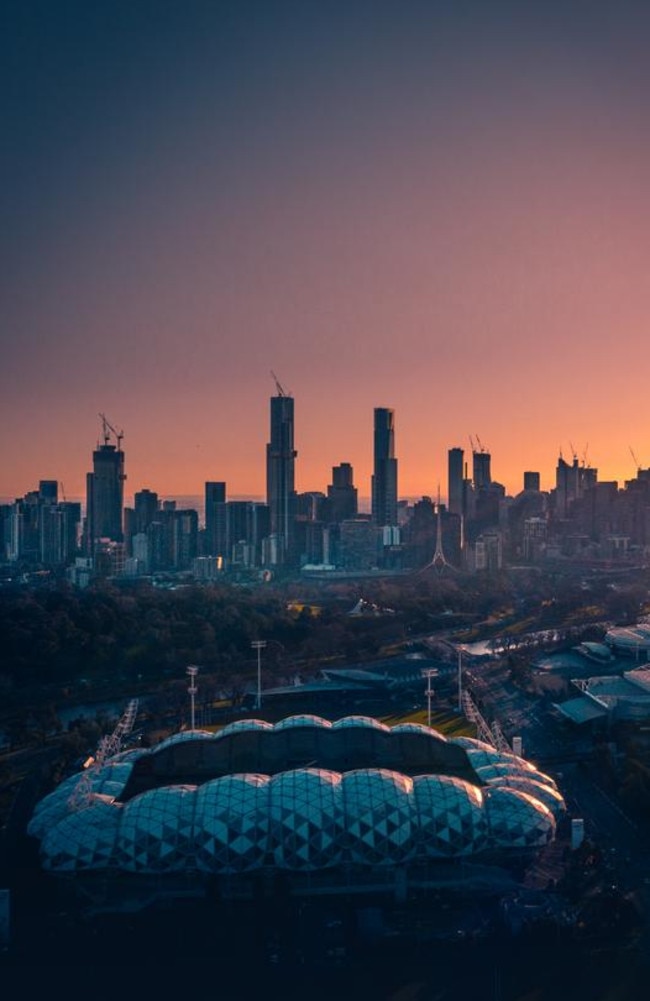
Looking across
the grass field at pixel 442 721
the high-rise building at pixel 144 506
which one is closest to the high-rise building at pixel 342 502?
the high-rise building at pixel 144 506

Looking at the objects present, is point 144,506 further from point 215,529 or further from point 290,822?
point 290,822

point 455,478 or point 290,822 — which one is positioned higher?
point 455,478

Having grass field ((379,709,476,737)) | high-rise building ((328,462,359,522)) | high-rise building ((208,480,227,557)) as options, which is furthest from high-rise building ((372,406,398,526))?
grass field ((379,709,476,737))

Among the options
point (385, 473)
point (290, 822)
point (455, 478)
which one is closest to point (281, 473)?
point (385, 473)

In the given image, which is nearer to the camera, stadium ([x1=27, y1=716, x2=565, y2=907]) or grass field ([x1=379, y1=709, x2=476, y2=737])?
stadium ([x1=27, y1=716, x2=565, y2=907])

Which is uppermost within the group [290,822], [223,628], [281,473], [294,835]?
[281,473]

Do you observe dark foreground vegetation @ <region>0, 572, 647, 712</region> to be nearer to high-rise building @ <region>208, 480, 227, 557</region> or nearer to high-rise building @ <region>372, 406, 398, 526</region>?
high-rise building @ <region>208, 480, 227, 557</region>

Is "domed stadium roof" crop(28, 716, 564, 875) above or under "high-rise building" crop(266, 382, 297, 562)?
under

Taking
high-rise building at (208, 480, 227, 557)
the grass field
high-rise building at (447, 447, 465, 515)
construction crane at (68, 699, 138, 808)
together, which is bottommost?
the grass field
